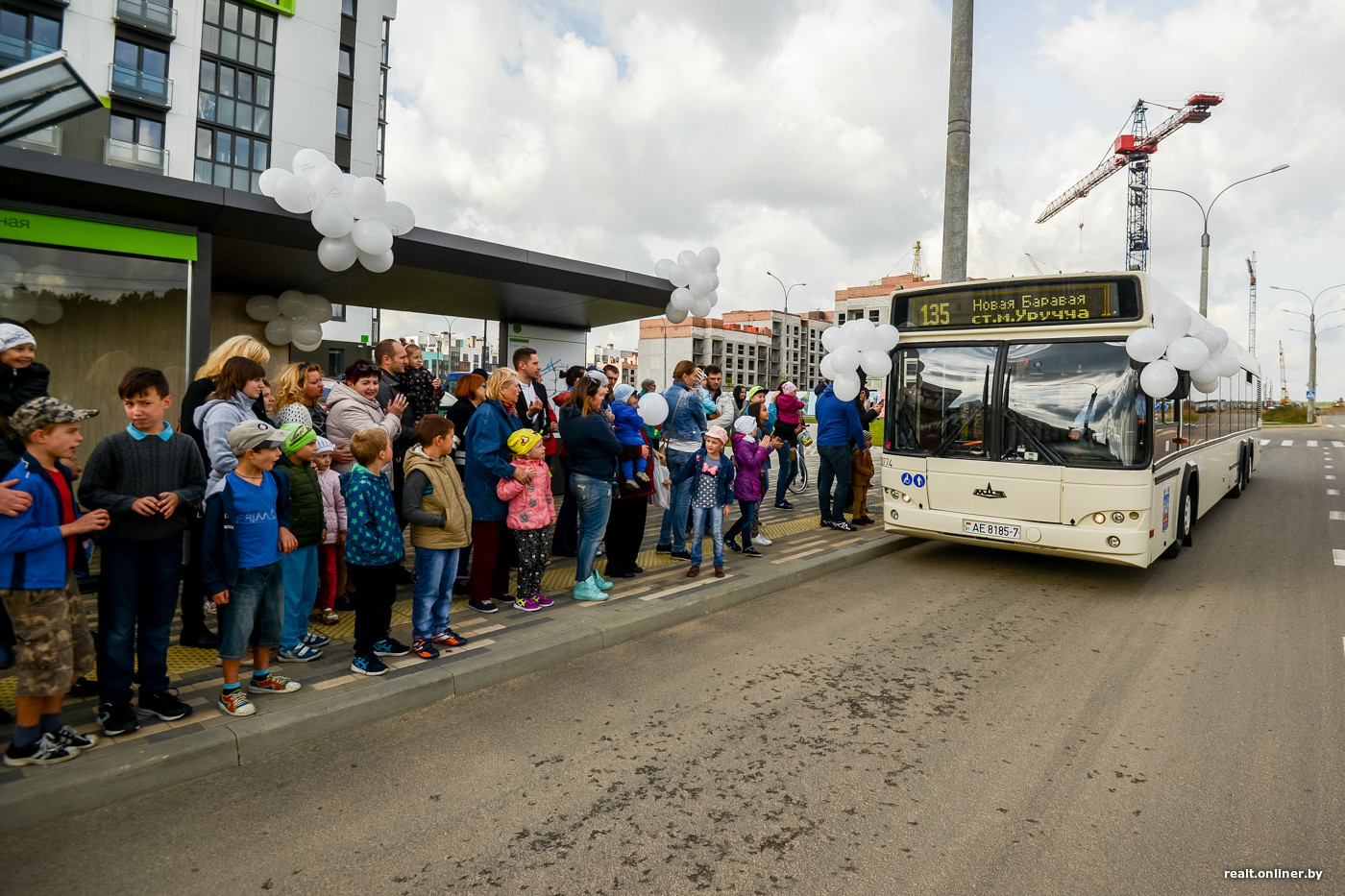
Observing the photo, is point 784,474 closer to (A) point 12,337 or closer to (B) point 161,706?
(B) point 161,706

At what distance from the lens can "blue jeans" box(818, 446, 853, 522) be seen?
9.60 metres

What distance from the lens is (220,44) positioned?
110ft

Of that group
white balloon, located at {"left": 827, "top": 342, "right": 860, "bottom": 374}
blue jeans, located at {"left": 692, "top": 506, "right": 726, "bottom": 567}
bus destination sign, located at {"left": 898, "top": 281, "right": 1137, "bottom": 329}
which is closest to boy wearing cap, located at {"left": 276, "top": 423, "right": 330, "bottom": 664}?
blue jeans, located at {"left": 692, "top": 506, "right": 726, "bottom": 567}

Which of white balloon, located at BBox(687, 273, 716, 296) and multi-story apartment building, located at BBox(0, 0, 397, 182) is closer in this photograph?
white balloon, located at BBox(687, 273, 716, 296)

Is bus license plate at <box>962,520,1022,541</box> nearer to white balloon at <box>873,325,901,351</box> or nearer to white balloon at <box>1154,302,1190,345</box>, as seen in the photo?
white balloon at <box>873,325,901,351</box>

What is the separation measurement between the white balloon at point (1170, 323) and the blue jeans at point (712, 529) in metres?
4.16

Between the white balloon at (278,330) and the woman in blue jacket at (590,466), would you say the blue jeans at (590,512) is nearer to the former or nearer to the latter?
the woman in blue jacket at (590,466)

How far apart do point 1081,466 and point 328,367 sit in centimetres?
3245

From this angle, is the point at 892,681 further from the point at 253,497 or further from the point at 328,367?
the point at 328,367

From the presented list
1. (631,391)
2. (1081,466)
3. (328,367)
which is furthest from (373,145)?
(1081,466)

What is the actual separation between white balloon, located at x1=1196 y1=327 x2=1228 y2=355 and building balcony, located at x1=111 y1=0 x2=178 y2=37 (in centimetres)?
3949

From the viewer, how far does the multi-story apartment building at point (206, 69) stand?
29875 mm

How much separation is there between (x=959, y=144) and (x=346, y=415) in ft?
29.0

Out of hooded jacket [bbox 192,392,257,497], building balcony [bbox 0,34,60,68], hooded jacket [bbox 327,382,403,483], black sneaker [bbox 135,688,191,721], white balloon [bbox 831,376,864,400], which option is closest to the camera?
black sneaker [bbox 135,688,191,721]
